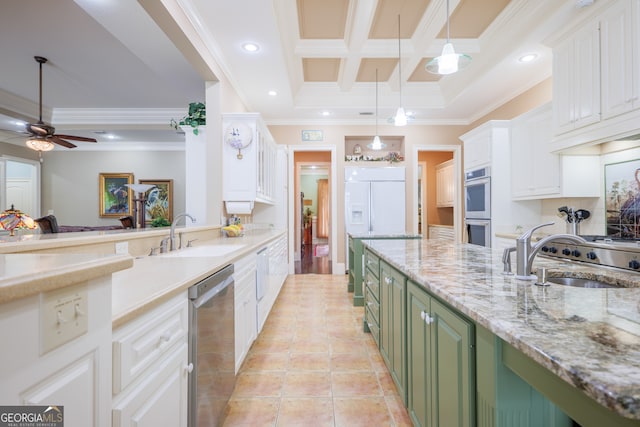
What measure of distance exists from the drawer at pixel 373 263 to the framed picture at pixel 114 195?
6739 millimetres

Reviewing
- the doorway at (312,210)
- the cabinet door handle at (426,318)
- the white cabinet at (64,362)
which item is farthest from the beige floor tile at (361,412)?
the doorway at (312,210)

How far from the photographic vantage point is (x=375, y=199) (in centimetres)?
537

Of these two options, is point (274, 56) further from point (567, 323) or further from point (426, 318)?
point (567, 323)

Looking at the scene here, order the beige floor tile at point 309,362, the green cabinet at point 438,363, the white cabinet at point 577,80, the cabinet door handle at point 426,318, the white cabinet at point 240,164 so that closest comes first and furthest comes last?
the green cabinet at point 438,363
the cabinet door handle at point 426,318
the beige floor tile at point 309,362
the white cabinet at point 577,80
the white cabinet at point 240,164

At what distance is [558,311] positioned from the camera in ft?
2.66

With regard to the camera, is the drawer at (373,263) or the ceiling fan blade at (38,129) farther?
the ceiling fan blade at (38,129)

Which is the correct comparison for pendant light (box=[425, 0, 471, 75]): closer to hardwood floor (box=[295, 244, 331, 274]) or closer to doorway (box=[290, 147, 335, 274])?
hardwood floor (box=[295, 244, 331, 274])

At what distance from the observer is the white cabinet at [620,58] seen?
208cm

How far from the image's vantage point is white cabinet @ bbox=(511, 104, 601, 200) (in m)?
3.03

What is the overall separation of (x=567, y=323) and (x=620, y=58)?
8.51 feet

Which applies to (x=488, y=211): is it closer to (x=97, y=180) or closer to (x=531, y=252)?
(x=531, y=252)

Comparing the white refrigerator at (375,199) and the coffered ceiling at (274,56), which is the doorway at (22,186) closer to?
the coffered ceiling at (274,56)

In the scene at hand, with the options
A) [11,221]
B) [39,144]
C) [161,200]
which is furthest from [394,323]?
[161,200]

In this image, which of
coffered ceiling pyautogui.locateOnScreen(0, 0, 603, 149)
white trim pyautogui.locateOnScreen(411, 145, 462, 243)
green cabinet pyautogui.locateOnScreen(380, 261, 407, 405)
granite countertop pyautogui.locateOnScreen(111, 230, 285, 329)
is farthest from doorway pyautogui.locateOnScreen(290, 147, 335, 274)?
granite countertop pyautogui.locateOnScreen(111, 230, 285, 329)
